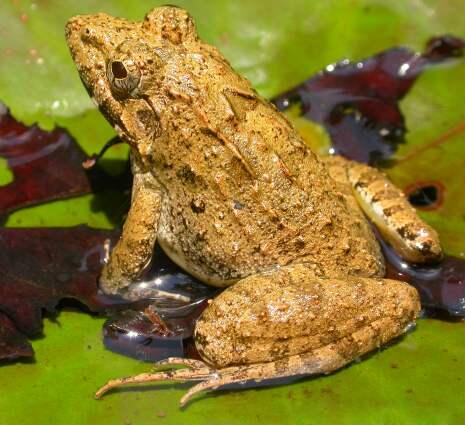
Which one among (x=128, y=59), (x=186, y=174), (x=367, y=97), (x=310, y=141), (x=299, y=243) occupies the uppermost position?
(x=128, y=59)

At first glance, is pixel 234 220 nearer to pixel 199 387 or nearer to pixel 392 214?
pixel 199 387

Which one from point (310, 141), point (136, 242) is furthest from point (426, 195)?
point (136, 242)

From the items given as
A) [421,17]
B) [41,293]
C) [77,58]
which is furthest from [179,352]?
[421,17]

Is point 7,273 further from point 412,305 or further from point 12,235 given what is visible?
point 412,305

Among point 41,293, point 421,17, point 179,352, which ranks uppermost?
point 421,17

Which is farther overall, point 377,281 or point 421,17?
point 421,17

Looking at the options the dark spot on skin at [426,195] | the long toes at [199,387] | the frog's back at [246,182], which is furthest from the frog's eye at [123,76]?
the dark spot on skin at [426,195]
